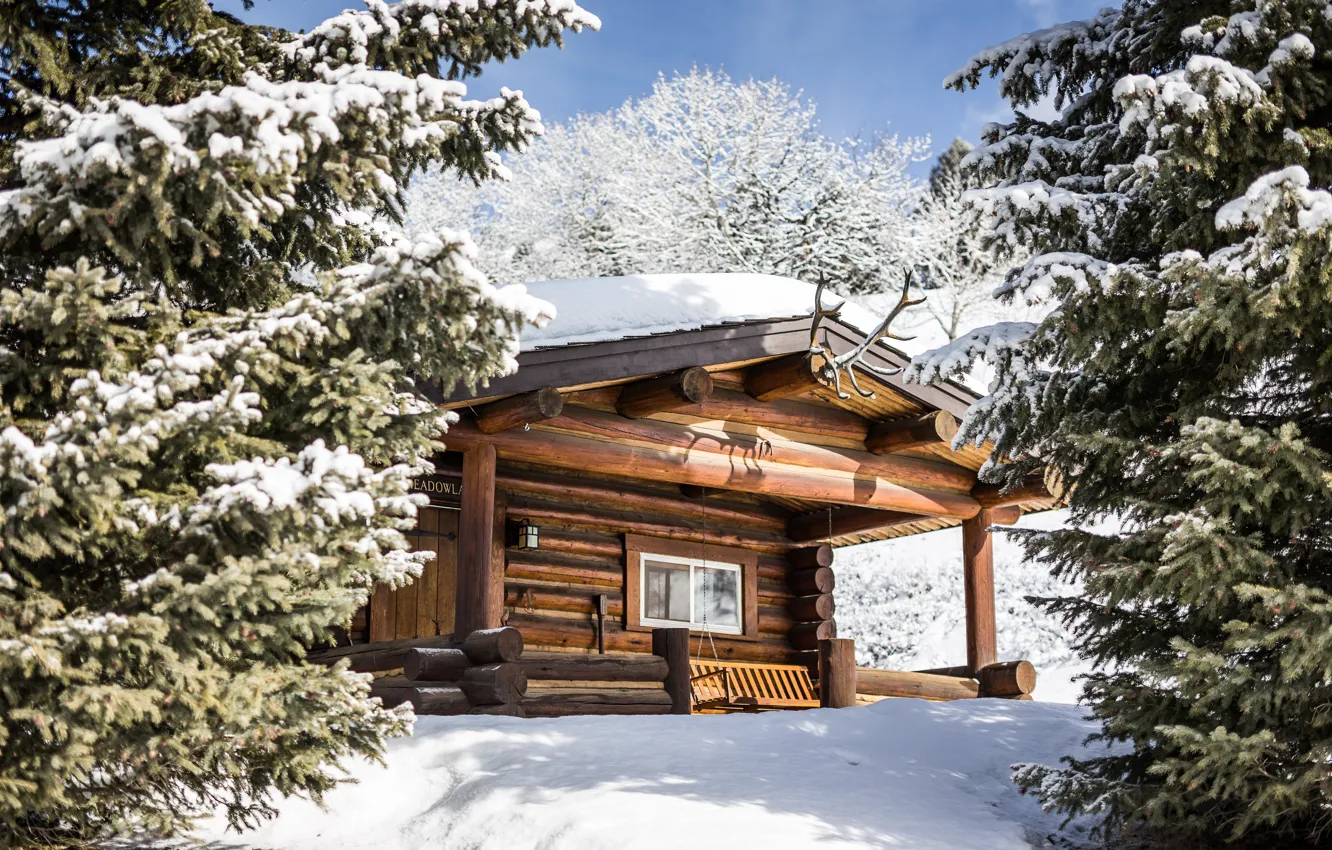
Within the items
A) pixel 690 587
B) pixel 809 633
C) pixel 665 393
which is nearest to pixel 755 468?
pixel 665 393

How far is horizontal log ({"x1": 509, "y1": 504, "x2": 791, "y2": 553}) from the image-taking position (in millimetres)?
13156

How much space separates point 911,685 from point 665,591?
3.08 metres

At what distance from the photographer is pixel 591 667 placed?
1051cm

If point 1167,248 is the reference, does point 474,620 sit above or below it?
below

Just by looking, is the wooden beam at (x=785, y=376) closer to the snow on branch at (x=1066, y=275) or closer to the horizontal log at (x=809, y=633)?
the horizontal log at (x=809, y=633)

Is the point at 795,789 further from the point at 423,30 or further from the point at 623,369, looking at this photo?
the point at 423,30

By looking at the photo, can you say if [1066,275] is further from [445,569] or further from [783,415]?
[445,569]

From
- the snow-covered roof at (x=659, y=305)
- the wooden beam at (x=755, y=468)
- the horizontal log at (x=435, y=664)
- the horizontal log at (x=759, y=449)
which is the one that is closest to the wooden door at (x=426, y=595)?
the wooden beam at (x=755, y=468)

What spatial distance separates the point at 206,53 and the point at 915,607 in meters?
21.1

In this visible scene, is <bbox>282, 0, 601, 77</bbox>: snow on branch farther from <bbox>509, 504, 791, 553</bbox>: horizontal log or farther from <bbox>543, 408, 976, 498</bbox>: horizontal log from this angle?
<bbox>509, 504, 791, 553</bbox>: horizontal log

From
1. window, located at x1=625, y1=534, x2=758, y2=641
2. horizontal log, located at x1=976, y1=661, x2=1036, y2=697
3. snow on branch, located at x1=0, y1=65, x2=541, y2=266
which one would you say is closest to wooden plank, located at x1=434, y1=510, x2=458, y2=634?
window, located at x1=625, y1=534, x2=758, y2=641

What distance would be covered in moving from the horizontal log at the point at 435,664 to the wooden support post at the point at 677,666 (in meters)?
2.03

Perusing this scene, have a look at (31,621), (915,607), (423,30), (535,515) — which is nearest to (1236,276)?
(423,30)

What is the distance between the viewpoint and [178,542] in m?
5.11
